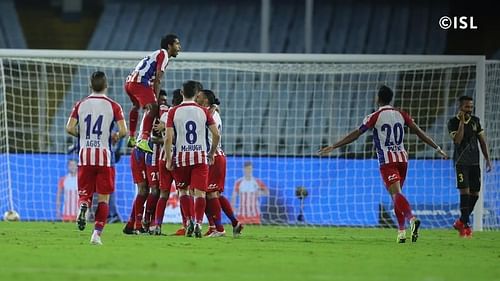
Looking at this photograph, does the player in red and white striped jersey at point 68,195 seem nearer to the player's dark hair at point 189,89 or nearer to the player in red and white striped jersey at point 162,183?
the player in red and white striped jersey at point 162,183

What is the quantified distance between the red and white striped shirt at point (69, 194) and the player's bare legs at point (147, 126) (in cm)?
701

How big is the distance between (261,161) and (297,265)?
11.6m

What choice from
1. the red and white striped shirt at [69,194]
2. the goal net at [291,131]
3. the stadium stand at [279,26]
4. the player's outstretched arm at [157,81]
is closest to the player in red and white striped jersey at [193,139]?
the player's outstretched arm at [157,81]

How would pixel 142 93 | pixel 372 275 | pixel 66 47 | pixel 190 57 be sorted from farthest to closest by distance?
1. pixel 66 47
2. pixel 190 57
3. pixel 142 93
4. pixel 372 275

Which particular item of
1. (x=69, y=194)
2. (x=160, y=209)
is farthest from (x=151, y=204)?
(x=69, y=194)

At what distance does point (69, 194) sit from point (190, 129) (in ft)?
25.9

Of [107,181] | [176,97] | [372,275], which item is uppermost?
[176,97]

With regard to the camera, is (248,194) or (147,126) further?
(248,194)

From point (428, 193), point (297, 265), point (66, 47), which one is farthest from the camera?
point (66, 47)

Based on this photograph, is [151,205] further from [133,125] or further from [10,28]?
[10,28]

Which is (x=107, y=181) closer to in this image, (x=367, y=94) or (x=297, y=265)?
(x=297, y=265)

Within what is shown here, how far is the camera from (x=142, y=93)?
1437cm

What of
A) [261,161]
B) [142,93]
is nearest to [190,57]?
[261,161]

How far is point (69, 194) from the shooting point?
21.3 metres
